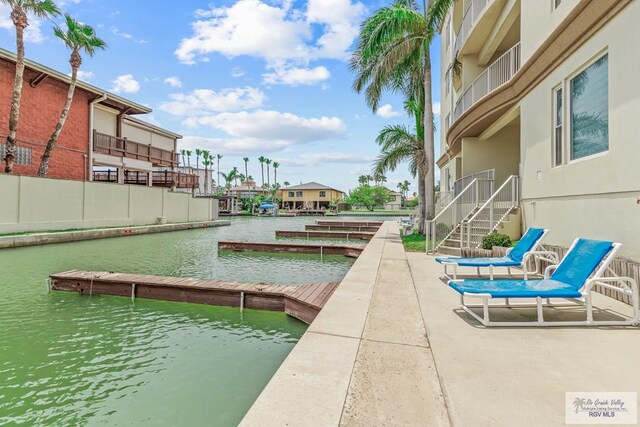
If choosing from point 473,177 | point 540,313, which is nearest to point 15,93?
point 473,177

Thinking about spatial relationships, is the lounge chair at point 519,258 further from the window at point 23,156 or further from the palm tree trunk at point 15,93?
the window at point 23,156

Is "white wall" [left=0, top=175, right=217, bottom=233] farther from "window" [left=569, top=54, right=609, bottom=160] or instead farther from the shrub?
"window" [left=569, top=54, right=609, bottom=160]

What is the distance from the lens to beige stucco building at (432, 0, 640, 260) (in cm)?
514

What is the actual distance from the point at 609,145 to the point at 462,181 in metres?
7.22

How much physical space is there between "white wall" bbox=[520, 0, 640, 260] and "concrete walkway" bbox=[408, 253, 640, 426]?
5.73ft

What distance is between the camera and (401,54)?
1465 cm

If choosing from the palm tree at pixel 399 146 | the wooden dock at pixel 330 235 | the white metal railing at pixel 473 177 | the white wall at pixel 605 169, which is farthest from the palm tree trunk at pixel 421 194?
the white wall at pixel 605 169

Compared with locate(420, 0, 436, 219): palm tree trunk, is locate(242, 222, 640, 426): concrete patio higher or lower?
lower

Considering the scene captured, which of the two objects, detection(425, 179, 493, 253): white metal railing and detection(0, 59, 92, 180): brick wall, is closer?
detection(425, 179, 493, 253): white metal railing

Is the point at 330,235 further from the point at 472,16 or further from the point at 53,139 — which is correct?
the point at 53,139

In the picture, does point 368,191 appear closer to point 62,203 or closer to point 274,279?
point 62,203

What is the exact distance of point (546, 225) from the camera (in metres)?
7.55

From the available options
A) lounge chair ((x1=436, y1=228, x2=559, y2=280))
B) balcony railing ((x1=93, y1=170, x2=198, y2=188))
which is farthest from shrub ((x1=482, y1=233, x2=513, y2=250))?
balcony railing ((x1=93, y1=170, x2=198, y2=188))

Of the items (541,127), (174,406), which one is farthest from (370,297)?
(541,127)
